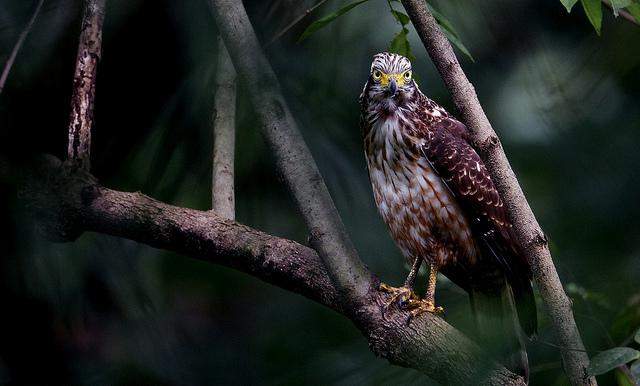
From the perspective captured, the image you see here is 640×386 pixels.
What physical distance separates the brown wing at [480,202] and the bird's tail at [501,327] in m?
0.09

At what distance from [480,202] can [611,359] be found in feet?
4.77

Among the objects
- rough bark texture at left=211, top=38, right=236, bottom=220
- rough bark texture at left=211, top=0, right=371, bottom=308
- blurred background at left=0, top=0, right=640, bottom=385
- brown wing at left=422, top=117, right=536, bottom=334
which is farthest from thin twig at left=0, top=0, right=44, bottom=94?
brown wing at left=422, top=117, right=536, bottom=334

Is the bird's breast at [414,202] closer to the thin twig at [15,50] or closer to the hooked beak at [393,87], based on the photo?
the hooked beak at [393,87]

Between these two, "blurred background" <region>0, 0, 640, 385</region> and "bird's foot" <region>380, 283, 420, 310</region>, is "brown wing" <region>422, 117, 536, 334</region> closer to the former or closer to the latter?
"blurred background" <region>0, 0, 640, 385</region>

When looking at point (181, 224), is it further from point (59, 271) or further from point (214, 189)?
point (59, 271)

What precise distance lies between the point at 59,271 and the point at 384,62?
4.33 feet

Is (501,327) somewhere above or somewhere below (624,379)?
above

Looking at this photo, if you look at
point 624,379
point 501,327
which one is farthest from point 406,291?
point 624,379

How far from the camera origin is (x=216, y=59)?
7.41 ft

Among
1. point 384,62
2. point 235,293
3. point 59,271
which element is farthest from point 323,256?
point 235,293

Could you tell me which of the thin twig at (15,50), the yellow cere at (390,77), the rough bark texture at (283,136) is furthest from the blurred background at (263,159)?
the rough bark texture at (283,136)

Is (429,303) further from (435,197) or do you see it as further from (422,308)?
(435,197)

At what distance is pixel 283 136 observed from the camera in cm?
181

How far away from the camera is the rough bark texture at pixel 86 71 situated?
1.96 m
